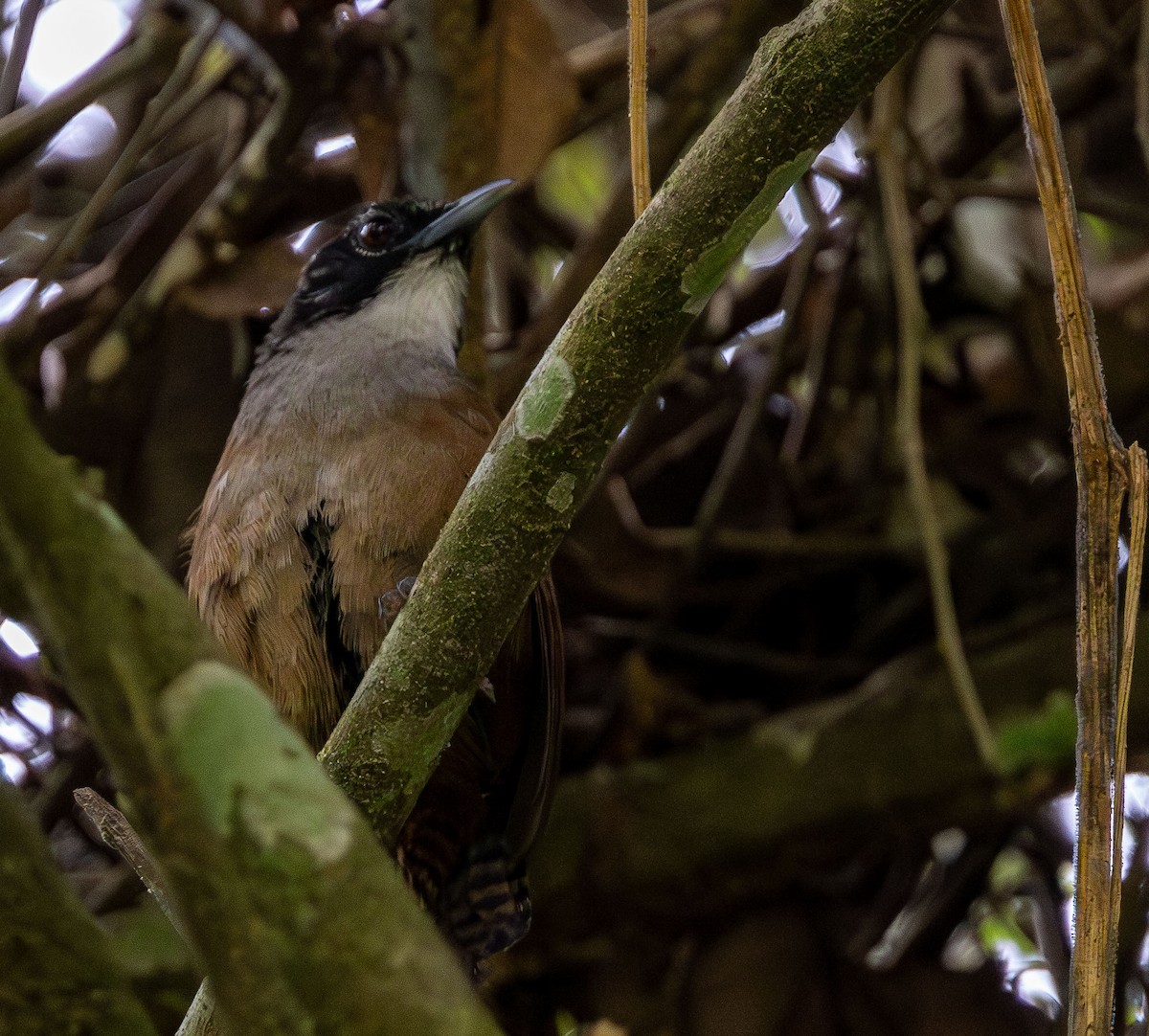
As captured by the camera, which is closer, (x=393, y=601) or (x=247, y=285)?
(x=393, y=601)

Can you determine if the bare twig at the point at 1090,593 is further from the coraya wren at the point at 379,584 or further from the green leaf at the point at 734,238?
the coraya wren at the point at 379,584

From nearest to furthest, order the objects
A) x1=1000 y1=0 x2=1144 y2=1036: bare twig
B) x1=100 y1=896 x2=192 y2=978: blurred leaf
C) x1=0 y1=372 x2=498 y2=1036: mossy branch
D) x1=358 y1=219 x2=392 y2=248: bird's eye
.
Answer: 1. x1=0 y1=372 x2=498 y2=1036: mossy branch
2. x1=1000 y1=0 x2=1144 y2=1036: bare twig
3. x1=100 y1=896 x2=192 y2=978: blurred leaf
4. x1=358 y1=219 x2=392 y2=248: bird's eye

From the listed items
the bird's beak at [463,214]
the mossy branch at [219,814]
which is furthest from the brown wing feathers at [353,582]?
the mossy branch at [219,814]

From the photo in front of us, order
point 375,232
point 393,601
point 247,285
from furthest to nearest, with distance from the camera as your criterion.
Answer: point 375,232 < point 247,285 < point 393,601

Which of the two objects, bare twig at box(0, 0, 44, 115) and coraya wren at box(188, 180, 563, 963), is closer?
coraya wren at box(188, 180, 563, 963)

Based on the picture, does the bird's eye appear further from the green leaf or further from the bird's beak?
the green leaf

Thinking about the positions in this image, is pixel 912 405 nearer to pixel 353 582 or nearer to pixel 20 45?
pixel 353 582

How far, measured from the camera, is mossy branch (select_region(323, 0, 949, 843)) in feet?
5.17

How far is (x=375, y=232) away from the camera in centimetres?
369

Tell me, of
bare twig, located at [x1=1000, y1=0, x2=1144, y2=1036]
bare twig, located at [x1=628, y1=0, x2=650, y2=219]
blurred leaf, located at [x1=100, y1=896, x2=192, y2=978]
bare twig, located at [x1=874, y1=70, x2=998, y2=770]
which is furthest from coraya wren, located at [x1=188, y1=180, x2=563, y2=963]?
bare twig, located at [x1=1000, y1=0, x2=1144, y2=1036]

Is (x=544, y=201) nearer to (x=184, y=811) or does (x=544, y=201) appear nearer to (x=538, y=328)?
(x=538, y=328)

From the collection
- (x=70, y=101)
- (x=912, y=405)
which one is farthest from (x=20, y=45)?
(x=912, y=405)

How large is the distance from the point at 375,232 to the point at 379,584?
1.25 m

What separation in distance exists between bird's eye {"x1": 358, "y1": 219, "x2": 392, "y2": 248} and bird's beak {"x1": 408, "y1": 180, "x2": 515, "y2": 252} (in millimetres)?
89
